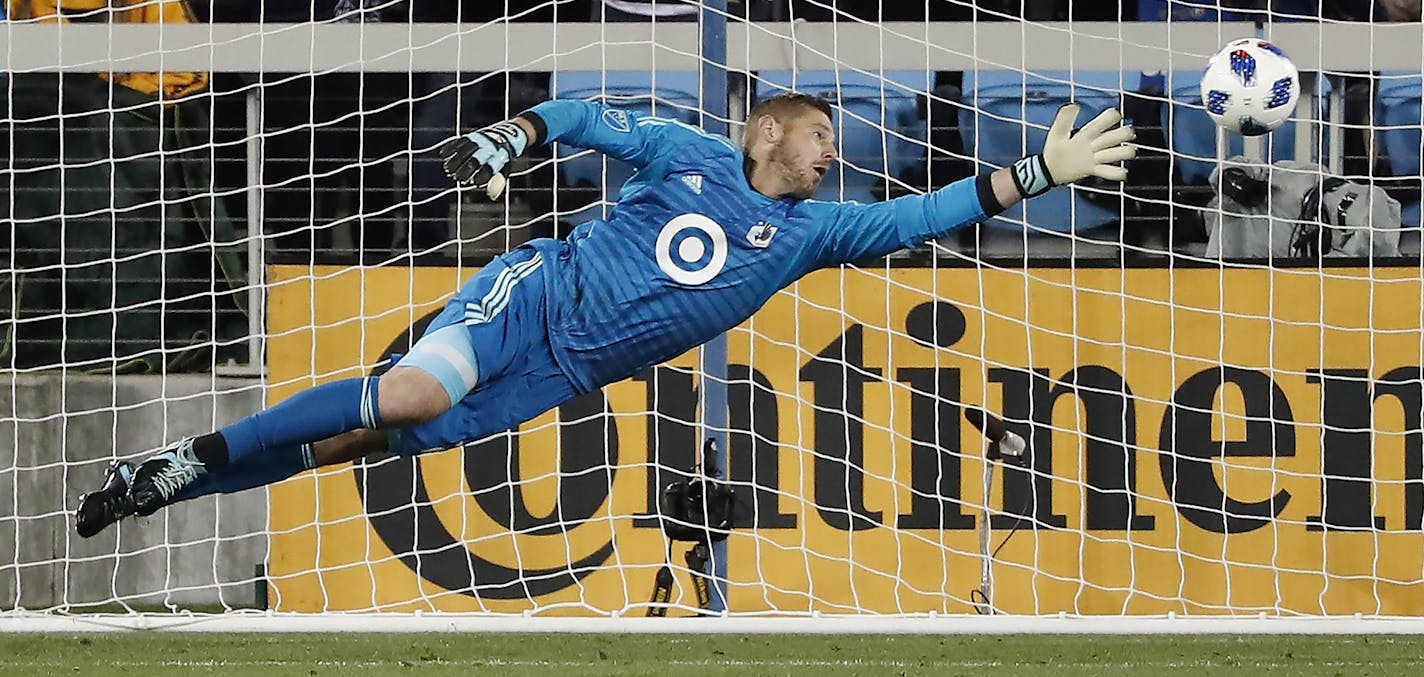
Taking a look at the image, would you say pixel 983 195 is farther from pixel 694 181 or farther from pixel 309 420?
pixel 309 420

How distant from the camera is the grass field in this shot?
255 inches

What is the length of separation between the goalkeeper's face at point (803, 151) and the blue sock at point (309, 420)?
131 centimetres

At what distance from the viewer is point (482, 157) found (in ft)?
17.4

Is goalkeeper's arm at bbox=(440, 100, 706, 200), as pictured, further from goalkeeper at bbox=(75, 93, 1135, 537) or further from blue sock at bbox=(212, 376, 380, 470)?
blue sock at bbox=(212, 376, 380, 470)

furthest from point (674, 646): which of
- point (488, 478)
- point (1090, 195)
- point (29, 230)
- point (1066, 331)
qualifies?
point (29, 230)

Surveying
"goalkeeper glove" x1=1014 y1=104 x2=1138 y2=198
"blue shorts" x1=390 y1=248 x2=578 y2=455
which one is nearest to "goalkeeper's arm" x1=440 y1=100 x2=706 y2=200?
Answer: "blue shorts" x1=390 y1=248 x2=578 y2=455

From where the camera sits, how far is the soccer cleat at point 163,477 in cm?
581

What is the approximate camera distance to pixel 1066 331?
8227 millimetres

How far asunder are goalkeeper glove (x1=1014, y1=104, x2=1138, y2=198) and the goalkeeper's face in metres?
0.60

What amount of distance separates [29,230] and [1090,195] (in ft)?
15.0

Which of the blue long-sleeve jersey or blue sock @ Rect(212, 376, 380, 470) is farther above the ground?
the blue long-sleeve jersey

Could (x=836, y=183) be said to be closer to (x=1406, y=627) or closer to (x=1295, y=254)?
(x=1295, y=254)

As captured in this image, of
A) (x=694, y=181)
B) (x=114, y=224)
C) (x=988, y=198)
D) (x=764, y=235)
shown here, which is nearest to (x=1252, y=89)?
(x=988, y=198)

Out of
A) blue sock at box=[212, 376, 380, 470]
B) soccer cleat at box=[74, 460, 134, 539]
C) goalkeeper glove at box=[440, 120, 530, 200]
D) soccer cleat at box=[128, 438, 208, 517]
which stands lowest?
soccer cleat at box=[74, 460, 134, 539]
